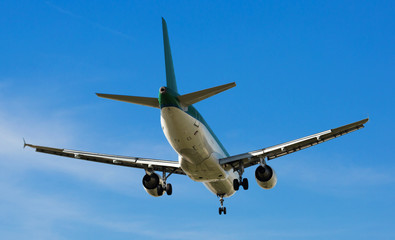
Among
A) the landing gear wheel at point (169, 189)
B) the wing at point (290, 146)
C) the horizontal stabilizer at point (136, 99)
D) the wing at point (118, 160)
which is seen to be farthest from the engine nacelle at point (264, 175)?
the horizontal stabilizer at point (136, 99)

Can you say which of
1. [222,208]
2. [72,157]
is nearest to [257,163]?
[222,208]

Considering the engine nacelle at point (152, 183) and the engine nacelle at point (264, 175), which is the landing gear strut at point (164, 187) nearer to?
the engine nacelle at point (152, 183)

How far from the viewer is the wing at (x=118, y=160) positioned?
118 feet

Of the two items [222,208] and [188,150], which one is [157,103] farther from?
[222,208]

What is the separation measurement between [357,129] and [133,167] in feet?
53.7

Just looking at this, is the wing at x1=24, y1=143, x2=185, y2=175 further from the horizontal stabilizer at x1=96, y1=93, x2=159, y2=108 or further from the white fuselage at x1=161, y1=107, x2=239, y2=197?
the horizontal stabilizer at x1=96, y1=93, x2=159, y2=108

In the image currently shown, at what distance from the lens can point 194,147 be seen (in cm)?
3064

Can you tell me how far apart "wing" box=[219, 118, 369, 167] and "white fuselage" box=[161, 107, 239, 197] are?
1.11 metres

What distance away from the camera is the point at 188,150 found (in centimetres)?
3061

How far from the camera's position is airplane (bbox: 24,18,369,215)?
28938 mm

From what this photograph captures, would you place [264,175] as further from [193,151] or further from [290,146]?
[193,151]

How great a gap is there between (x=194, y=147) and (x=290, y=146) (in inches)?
280

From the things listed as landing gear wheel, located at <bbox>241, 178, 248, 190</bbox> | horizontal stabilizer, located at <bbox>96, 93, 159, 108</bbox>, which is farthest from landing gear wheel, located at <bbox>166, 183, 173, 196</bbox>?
horizontal stabilizer, located at <bbox>96, 93, 159, 108</bbox>

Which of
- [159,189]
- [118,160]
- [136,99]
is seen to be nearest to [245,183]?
[159,189]
